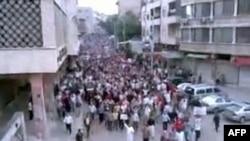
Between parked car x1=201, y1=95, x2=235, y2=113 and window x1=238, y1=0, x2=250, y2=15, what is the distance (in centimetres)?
1069

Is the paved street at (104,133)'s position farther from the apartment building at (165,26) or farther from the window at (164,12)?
the window at (164,12)

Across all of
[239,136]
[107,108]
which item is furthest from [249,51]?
[239,136]

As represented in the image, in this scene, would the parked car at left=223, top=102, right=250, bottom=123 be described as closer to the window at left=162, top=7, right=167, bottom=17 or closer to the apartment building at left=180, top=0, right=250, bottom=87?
the apartment building at left=180, top=0, right=250, bottom=87

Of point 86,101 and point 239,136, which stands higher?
point 239,136

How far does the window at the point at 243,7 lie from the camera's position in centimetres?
3222

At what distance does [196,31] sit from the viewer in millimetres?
41625

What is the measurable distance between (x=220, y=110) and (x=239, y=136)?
17.7m

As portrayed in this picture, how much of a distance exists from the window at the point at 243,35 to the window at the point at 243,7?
1.16 metres

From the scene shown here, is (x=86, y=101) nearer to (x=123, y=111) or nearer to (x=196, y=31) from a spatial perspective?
(x=123, y=111)

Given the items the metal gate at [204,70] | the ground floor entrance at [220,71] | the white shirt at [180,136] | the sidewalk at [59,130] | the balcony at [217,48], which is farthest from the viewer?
the metal gate at [204,70]

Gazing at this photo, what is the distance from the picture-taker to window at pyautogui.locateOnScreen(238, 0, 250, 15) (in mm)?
32219

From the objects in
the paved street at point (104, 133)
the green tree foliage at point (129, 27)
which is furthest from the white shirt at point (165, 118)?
the green tree foliage at point (129, 27)

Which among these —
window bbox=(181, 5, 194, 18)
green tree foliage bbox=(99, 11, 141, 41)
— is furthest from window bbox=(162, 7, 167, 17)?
green tree foliage bbox=(99, 11, 141, 41)

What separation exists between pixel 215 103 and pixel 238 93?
8923mm
